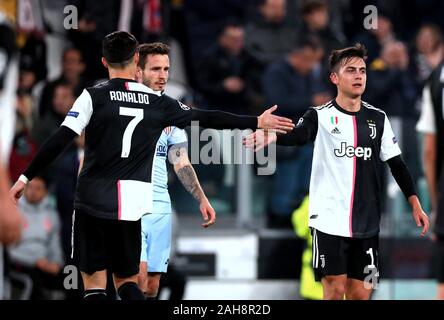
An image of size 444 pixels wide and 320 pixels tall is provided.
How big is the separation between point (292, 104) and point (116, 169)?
456cm

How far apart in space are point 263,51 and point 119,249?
6062mm

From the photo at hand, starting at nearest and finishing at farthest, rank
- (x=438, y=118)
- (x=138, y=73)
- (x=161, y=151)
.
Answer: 1. (x=438, y=118)
2. (x=138, y=73)
3. (x=161, y=151)

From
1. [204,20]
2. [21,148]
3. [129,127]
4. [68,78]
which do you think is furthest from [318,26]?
[129,127]

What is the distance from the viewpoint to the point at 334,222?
7.98m

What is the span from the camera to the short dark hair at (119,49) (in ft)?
24.2

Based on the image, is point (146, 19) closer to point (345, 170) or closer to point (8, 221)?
→ point (345, 170)

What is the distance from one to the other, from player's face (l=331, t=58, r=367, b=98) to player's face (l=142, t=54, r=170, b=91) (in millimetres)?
1237

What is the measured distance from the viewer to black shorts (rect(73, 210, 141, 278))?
738 centimetres

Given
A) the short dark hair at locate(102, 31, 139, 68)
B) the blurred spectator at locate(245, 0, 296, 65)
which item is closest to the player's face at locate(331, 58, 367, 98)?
the short dark hair at locate(102, 31, 139, 68)

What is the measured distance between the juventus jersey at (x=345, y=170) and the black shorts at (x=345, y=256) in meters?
0.06

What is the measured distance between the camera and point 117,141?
734 cm

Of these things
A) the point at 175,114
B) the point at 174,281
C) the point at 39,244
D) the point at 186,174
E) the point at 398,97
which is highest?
the point at 398,97

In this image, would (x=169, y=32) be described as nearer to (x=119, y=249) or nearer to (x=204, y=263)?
(x=204, y=263)

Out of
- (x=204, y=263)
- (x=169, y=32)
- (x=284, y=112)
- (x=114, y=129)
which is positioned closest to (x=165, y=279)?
(x=204, y=263)
